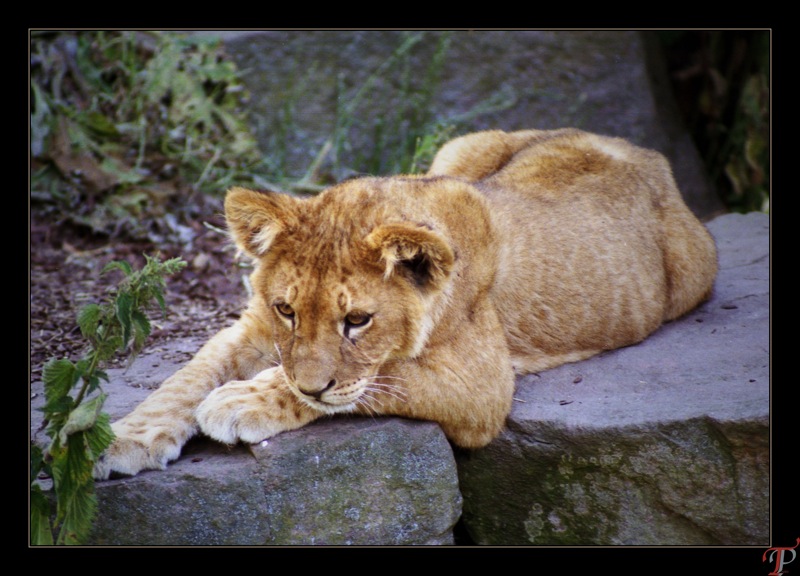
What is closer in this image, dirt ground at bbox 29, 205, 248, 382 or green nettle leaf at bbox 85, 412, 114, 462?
green nettle leaf at bbox 85, 412, 114, 462

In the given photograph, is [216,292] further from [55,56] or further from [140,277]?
[140,277]

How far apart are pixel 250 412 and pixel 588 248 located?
2390 mm

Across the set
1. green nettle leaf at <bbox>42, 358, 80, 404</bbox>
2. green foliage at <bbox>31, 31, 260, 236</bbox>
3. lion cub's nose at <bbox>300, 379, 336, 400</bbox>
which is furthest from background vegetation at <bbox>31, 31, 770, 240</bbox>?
green nettle leaf at <bbox>42, 358, 80, 404</bbox>

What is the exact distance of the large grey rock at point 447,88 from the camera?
997cm

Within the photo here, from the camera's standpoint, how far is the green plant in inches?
166

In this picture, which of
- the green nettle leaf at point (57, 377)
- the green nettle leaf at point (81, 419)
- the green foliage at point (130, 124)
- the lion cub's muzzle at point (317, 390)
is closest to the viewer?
the green nettle leaf at point (81, 419)

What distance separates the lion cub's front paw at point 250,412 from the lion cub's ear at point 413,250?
84 centimetres

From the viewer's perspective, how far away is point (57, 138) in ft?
28.0

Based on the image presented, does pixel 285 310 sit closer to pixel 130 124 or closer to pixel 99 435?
pixel 99 435

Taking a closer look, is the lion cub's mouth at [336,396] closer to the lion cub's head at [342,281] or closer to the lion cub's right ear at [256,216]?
the lion cub's head at [342,281]

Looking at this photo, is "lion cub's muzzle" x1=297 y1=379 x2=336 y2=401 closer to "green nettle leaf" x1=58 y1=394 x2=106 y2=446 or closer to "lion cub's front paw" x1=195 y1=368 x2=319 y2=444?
"lion cub's front paw" x1=195 y1=368 x2=319 y2=444

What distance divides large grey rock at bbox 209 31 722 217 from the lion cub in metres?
3.87

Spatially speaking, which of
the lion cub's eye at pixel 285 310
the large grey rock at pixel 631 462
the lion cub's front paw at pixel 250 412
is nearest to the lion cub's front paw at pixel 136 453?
the lion cub's front paw at pixel 250 412

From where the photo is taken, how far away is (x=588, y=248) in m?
5.96
